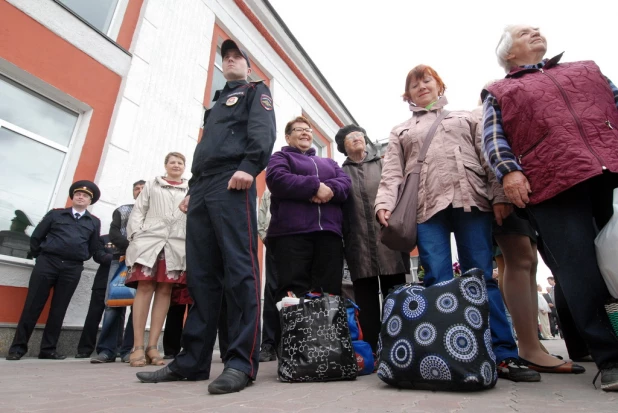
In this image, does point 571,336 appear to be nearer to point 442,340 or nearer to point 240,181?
point 442,340

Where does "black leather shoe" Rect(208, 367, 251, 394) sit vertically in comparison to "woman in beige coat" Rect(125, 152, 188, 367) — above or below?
below

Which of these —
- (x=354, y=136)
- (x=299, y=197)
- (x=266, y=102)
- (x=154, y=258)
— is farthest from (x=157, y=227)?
(x=354, y=136)

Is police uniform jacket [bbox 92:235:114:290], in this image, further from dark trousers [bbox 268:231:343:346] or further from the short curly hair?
the short curly hair

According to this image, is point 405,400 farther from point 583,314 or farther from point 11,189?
point 11,189

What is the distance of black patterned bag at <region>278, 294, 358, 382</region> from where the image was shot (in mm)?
2299

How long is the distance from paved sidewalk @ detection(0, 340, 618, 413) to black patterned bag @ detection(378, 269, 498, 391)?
68mm

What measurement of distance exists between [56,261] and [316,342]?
356 cm

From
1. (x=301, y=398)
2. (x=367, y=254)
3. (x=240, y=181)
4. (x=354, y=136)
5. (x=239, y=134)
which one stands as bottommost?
(x=301, y=398)

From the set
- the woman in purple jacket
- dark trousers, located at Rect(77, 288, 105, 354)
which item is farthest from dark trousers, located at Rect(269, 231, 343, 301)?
dark trousers, located at Rect(77, 288, 105, 354)

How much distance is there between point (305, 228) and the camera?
9.24ft

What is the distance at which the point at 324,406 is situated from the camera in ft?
5.11

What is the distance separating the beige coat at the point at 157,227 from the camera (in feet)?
11.3

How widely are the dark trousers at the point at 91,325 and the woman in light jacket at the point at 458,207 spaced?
3842 mm

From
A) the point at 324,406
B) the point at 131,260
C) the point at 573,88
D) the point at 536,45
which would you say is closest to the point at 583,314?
the point at 573,88
